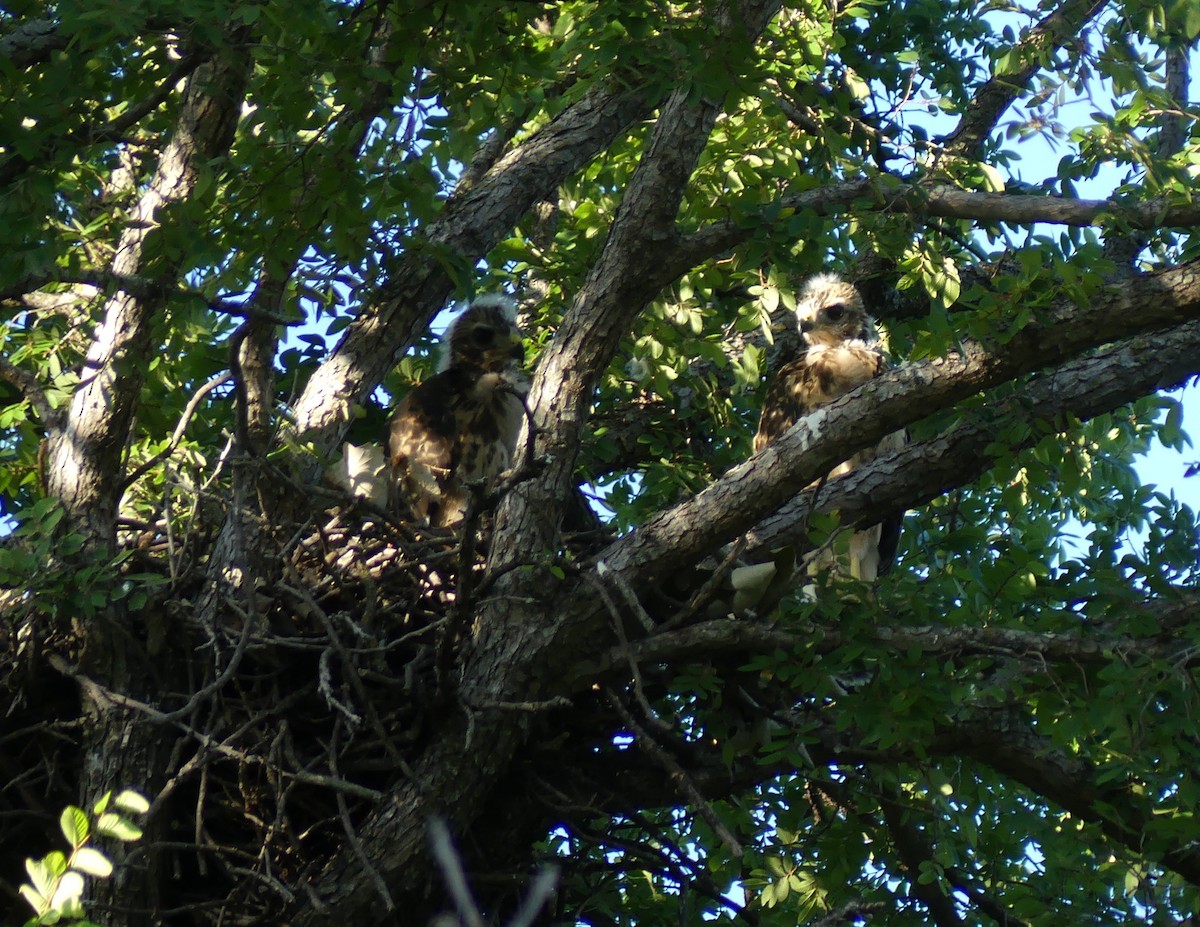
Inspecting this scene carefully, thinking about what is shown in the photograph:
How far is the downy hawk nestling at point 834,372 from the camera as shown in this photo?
594cm

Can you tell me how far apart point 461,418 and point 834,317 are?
76.7 inches

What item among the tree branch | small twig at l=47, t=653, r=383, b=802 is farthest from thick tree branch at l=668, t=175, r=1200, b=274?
small twig at l=47, t=653, r=383, b=802

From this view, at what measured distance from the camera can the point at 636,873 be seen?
4676 mm

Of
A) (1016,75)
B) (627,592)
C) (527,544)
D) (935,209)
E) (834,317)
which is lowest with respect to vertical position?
(627,592)

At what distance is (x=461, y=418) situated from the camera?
534cm

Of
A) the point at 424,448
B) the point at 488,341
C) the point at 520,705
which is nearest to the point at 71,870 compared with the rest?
the point at 520,705

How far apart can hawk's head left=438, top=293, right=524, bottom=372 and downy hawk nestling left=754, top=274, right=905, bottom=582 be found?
1102 mm

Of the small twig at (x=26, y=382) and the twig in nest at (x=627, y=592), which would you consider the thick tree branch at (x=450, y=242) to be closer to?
the small twig at (x=26, y=382)

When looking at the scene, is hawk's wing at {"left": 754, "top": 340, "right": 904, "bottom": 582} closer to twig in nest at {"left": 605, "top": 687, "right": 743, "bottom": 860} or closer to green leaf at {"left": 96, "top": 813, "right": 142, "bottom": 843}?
twig in nest at {"left": 605, "top": 687, "right": 743, "bottom": 860}

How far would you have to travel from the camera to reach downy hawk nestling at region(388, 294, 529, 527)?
520cm

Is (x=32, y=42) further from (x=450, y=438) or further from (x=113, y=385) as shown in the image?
(x=450, y=438)

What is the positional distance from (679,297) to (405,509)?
1.18m

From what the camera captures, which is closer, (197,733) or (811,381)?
(197,733)

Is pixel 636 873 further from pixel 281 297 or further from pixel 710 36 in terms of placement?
pixel 710 36
